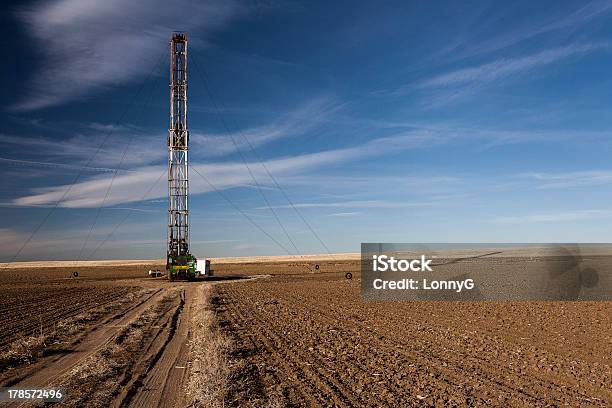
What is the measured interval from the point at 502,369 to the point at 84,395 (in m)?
8.31

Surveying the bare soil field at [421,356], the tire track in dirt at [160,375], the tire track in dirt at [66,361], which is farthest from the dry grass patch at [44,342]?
the bare soil field at [421,356]

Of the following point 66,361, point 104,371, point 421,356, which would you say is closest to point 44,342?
point 66,361

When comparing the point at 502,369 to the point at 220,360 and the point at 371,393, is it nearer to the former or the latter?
the point at 371,393

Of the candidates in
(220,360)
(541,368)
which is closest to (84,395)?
(220,360)

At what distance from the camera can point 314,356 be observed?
11266 millimetres

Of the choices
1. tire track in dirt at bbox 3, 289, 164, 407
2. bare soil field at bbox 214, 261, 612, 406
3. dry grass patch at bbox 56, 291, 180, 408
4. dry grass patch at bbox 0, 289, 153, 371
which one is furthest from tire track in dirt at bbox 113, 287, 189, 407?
dry grass patch at bbox 0, 289, 153, 371

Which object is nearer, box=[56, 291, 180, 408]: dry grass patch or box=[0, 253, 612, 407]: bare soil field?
box=[56, 291, 180, 408]: dry grass patch

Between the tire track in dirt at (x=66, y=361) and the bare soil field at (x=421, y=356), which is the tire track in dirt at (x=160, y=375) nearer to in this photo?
the bare soil field at (x=421, y=356)

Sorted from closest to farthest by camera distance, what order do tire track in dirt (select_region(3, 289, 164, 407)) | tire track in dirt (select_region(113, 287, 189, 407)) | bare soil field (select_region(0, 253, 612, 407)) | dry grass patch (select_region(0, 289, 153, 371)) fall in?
tire track in dirt (select_region(113, 287, 189, 407)), bare soil field (select_region(0, 253, 612, 407)), tire track in dirt (select_region(3, 289, 164, 407)), dry grass patch (select_region(0, 289, 153, 371))

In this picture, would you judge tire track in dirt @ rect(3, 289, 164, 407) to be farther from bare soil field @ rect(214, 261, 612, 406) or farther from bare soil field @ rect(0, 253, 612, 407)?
bare soil field @ rect(214, 261, 612, 406)

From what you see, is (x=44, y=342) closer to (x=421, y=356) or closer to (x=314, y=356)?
(x=314, y=356)

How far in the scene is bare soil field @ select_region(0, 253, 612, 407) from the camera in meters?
8.35

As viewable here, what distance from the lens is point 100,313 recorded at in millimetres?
19969

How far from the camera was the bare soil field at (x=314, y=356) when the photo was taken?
27.4 feet
